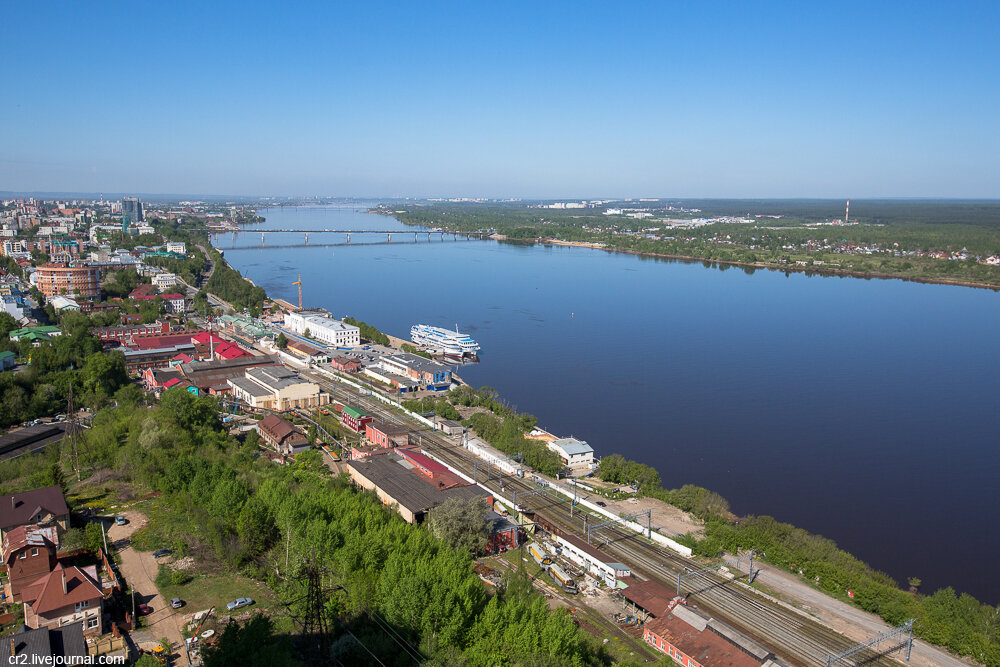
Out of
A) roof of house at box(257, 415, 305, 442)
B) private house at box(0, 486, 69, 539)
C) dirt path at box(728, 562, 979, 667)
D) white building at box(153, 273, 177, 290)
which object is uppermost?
white building at box(153, 273, 177, 290)

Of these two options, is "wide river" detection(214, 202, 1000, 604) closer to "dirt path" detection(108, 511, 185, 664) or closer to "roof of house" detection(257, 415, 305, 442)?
"roof of house" detection(257, 415, 305, 442)

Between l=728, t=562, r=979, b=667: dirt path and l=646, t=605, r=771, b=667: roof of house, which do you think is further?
l=728, t=562, r=979, b=667: dirt path

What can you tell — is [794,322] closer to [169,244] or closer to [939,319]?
[939,319]

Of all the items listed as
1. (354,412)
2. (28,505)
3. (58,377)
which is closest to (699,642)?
(28,505)

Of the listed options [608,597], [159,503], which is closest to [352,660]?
[608,597]

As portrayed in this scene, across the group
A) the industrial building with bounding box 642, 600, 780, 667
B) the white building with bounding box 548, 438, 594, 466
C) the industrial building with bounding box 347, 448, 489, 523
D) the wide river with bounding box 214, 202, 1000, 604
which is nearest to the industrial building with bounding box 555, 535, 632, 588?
the industrial building with bounding box 642, 600, 780, 667

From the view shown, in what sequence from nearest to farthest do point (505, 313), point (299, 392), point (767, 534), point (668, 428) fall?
point (767, 534) < point (668, 428) < point (299, 392) < point (505, 313)
